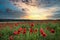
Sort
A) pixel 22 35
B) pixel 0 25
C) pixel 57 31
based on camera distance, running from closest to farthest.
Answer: pixel 22 35 < pixel 57 31 < pixel 0 25

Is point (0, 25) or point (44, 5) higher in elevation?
point (44, 5)

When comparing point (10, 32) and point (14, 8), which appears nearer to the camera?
point (10, 32)

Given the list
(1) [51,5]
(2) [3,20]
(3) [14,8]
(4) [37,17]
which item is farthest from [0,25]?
(1) [51,5]

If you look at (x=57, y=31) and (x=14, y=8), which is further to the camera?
(x=14, y=8)

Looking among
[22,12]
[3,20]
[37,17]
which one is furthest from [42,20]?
[3,20]

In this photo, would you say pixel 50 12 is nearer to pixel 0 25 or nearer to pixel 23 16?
pixel 23 16

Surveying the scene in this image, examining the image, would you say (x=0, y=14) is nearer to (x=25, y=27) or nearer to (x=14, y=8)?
(x=14, y=8)

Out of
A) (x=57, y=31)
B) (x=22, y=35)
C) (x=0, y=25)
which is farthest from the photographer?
(x=0, y=25)

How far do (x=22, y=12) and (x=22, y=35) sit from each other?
585mm

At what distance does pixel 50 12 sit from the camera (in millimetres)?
2951

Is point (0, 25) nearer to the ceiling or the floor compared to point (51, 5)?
nearer to the floor

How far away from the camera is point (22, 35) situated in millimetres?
2406

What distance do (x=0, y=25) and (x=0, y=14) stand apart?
0.15 metres

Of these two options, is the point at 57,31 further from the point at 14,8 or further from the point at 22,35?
the point at 14,8
